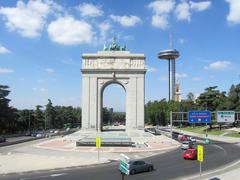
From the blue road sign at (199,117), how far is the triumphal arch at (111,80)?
26.8 m

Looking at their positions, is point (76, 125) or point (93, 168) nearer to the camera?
point (93, 168)

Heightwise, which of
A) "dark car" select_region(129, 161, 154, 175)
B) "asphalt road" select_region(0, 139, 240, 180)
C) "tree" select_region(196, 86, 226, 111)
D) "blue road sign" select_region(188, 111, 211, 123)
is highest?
"tree" select_region(196, 86, 226, 111)

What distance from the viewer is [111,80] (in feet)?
316

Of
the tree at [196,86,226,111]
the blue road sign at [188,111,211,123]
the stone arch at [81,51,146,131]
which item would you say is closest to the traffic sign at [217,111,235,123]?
the blue road sign at [188,111,211,123]

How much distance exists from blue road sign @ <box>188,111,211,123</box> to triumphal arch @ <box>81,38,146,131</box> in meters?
26.8

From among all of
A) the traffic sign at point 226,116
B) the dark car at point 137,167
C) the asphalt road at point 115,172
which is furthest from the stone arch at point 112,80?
the dark car at point 137,167

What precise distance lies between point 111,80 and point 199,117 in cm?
3249

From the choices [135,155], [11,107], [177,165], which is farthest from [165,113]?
[177,165]

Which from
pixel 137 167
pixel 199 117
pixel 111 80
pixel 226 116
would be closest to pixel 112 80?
pixel 111 80

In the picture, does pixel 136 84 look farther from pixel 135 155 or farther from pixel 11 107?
pixel 135 155

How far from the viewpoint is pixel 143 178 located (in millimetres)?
29406

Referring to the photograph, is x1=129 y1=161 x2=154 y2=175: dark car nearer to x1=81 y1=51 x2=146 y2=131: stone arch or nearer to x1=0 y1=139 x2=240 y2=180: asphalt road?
x1=0 y1=139 x2=240 y2=180: asphalt road

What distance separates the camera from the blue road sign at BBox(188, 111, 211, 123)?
68.8 metres

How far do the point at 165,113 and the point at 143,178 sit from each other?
129m
